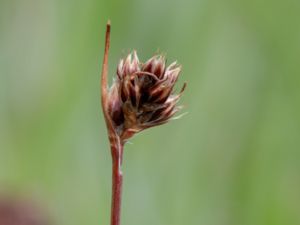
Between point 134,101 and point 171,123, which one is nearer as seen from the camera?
point 134,101

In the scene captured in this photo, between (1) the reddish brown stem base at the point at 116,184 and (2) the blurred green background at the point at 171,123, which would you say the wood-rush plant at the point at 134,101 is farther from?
(2) the blurred green background at the point at 171,123

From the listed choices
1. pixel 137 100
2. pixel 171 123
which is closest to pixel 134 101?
pixel 137 100

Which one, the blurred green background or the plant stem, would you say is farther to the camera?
the blurred green background

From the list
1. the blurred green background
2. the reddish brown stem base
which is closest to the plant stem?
the reddish brown stem base

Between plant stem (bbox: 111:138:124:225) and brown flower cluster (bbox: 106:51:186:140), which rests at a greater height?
brown flower cluster (bbox: 106:51:186:140)

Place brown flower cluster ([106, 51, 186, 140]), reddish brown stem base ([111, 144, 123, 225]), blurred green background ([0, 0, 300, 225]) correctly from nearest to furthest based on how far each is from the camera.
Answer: reddish brown stem base ([111, 144, 123, 225])
brown flower cluster ([106, 51, 186, 140])
blurred green background ([0, 0, 300, 225])

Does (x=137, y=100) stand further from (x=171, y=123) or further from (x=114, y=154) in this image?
(x=171, y=123)

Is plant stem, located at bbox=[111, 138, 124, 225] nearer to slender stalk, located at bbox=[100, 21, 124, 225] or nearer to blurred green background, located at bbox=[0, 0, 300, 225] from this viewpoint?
slender stalk, located at bbox=[100, 21, 124, 225]
